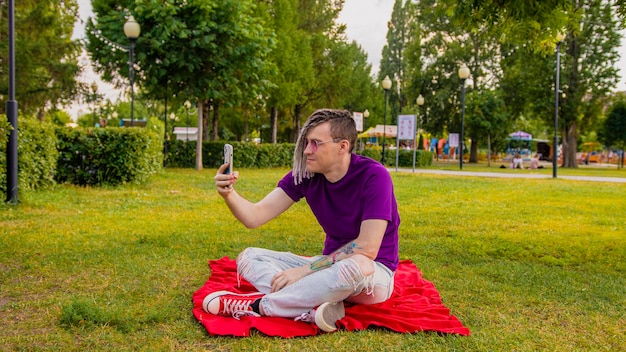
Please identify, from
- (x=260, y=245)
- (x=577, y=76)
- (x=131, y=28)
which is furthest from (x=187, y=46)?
(x=577, y=76)

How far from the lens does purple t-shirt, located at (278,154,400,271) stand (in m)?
3.18

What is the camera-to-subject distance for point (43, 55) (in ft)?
74.8

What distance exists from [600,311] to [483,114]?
33.5m

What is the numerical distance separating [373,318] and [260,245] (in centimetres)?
276

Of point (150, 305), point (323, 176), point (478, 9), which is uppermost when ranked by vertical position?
point (478, 9)

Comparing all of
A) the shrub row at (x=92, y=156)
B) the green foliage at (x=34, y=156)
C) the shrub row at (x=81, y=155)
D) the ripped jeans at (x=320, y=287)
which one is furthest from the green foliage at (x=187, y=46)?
the ripped jeans at (x=320, y=287)

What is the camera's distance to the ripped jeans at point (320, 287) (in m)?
3.06

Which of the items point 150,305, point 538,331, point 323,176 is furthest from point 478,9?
point 150,305

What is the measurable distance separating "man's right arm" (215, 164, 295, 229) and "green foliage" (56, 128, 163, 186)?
9.01m

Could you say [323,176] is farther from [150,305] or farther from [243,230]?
[243,230]

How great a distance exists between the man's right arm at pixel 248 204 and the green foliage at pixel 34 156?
248 inches

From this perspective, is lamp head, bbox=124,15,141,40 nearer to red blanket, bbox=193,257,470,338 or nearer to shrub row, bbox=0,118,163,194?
shrub row, bbox=0,118,163,194

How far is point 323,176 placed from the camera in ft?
11.4

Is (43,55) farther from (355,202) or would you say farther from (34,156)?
(355,202)
